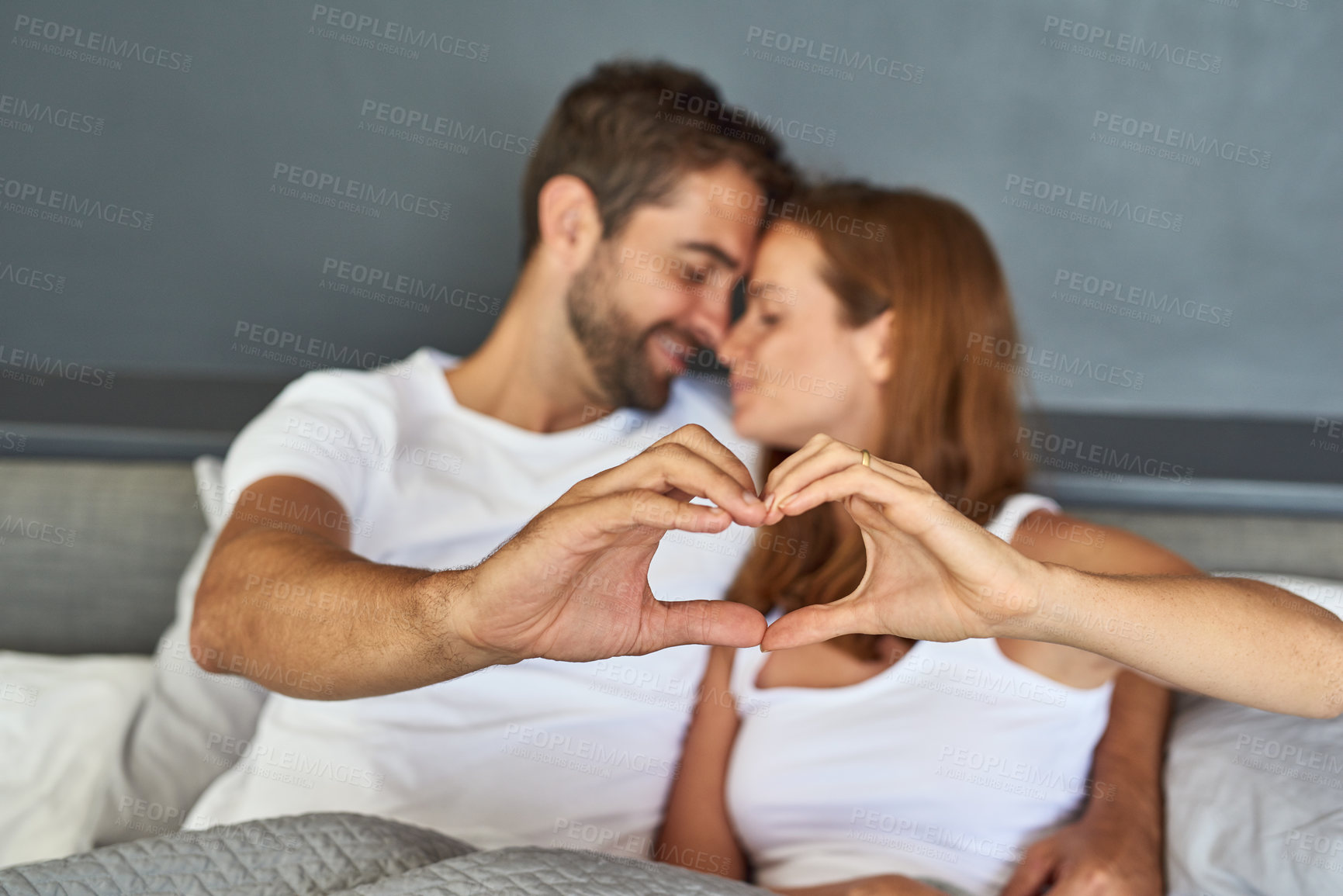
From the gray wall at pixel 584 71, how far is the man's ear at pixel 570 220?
308 millimetres

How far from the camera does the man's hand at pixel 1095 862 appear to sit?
108 cm

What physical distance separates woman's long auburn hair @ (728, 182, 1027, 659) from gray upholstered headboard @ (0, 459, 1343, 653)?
1.01m

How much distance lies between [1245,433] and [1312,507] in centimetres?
28

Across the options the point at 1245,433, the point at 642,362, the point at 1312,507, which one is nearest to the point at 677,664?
the point at 642,362

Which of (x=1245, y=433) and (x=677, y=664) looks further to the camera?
(x=1245, y=433)

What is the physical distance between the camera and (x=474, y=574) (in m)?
0.84

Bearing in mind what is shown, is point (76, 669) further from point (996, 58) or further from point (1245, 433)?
point (1245, 433)
